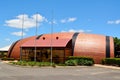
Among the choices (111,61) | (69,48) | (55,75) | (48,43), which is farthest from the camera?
(48,43)

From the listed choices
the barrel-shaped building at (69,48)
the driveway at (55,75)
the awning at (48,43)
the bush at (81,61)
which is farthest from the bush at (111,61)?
the driveway at (55,75)

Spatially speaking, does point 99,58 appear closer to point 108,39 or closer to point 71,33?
point 108,39

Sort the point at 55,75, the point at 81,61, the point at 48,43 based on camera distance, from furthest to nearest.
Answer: the point at 48,43, the point at 81,61, the point at 55,75

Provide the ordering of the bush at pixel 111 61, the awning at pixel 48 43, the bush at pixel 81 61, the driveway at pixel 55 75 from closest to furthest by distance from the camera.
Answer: the driveway at pixel 55 75 → the bush at pixel 81 61 → the bush at pixel 111 61 → the awning at pixel 48 43

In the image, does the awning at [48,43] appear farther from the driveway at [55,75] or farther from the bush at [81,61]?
the driveway at [55,75]

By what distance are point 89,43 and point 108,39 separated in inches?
132

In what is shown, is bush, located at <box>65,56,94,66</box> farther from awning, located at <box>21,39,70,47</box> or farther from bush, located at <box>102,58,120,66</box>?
awning, located at <box>21,39,70,47</box>

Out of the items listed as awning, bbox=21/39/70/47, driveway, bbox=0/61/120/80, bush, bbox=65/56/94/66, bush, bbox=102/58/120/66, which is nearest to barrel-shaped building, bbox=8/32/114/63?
awning, bbox=21/39/70/47

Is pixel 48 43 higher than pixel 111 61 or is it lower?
Answer: higher

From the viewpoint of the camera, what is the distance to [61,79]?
19.0 meters

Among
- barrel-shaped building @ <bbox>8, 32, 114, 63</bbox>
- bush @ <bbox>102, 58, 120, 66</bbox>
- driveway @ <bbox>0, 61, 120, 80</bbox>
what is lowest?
driveway @ <bbox>0, 61, 120, 80</bbox>

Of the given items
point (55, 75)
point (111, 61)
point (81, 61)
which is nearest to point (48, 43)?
point (81, 61)

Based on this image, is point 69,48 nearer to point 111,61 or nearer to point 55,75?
point 111,61

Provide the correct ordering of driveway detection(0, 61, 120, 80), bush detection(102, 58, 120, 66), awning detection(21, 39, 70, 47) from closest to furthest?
driveway detection(0, 61, 120, 80), bush detection(102, 58, 120, 66), awning detection(21, 39, 70, 47)
